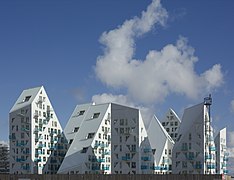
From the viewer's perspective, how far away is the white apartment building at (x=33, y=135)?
442ft

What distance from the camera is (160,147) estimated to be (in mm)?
140500

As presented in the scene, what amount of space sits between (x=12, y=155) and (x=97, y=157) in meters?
27.2

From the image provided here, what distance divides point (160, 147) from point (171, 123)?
17351 mm

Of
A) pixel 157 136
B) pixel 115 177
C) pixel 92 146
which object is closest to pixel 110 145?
pixel 92 146

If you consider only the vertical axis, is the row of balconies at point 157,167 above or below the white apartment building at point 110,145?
below

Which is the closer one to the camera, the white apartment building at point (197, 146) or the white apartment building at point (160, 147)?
the white apartment building at point (197, 146)

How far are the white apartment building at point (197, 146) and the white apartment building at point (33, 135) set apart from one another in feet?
127

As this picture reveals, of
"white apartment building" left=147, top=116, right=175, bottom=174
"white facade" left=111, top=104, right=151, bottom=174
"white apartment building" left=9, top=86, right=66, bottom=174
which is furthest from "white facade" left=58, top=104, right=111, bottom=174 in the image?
"white apartment building" left=147, top=116, right=175, bottom=174

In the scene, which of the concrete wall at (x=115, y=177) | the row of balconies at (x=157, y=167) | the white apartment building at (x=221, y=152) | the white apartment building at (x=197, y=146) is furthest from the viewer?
the white apartment building at (x=221, y=152)

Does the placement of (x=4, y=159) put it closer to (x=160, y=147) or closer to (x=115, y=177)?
(x=160, y=147)

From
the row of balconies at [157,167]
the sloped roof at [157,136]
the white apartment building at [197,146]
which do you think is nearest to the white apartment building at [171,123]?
the sloped roof at [157,136]

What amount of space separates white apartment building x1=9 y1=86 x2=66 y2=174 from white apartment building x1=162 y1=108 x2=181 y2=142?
3778cm

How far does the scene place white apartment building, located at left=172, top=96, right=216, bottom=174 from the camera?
121 m

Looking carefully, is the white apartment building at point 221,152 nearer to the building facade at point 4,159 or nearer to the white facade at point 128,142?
the white facade at point 128,142
